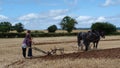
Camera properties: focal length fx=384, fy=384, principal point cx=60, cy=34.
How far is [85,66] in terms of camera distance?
1683cm

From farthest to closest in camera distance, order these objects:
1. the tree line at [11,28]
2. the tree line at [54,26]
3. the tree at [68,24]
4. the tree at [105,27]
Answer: the tree at [68,24]
the tree line at [11,28]
the tree line at [54,26]
the tree at [105,27]

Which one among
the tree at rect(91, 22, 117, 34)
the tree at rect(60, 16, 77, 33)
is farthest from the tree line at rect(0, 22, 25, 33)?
the tree at rect(91, 22, 117, 34)

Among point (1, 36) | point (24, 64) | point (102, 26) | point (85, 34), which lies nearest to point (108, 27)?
point (102, 26)

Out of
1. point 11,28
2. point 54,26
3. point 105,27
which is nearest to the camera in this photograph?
point 105,27

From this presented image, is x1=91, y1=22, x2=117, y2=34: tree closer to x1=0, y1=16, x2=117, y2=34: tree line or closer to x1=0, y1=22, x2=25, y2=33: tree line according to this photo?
x1=0, y1=16, x2=117, y2=34: tree line

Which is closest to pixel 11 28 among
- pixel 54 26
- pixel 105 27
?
pixel 54 26

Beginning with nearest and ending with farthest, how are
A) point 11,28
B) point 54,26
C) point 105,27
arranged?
1. point 105,27
2. point 54,26
3. point 11,28

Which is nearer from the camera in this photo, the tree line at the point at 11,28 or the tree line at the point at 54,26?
the tree line at the point at 54,26

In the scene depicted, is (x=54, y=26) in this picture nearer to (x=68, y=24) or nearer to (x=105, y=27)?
(x=68, y=24)

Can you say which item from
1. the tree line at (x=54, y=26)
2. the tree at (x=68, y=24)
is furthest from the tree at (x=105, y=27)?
the tree at (x=68, y=24)

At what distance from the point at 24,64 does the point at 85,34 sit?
14.2 m

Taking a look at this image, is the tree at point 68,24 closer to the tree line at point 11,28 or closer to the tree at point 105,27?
the tree line at point 11,28

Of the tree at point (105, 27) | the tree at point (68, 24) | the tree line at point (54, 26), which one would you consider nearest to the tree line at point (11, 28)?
the tree line at point (54, 26)

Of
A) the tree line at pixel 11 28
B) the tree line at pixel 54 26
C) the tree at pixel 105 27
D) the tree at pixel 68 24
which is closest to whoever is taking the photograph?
the tree at pixel 105 27
